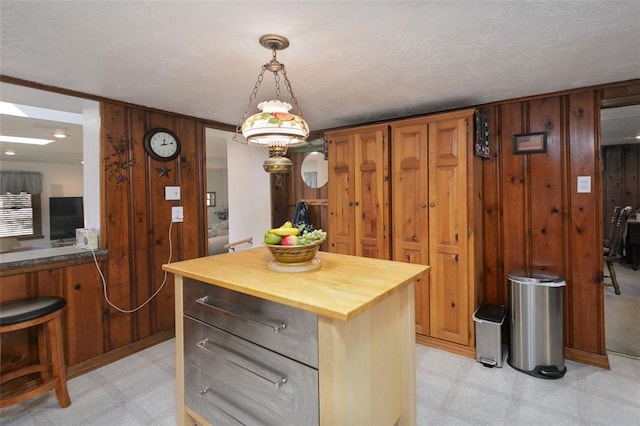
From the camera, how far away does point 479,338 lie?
253 centimetres

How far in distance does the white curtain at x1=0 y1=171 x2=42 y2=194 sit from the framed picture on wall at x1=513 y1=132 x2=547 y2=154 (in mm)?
8823

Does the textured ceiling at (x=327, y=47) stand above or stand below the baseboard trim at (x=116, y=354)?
above

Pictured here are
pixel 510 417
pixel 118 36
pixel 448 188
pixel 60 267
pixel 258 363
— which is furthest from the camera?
pixel 448 188

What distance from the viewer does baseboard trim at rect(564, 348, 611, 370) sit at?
95.7 inches

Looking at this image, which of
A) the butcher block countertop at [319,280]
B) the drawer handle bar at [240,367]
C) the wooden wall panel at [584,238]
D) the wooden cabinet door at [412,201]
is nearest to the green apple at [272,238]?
the butcher block countertop at [319,280]

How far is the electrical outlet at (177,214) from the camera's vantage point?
10.1 feet

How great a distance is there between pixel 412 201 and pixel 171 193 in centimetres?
225

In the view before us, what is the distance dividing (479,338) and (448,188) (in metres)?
1.21

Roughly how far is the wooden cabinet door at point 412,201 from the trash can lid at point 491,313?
42 cm

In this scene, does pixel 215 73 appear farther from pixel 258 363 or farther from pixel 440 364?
pixel 440 364

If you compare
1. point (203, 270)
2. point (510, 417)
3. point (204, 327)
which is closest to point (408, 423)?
point (510, 417)

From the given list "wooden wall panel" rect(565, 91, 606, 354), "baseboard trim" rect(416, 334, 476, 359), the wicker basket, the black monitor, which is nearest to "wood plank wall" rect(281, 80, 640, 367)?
"wooden wall panel" rect(565, 91, 606, 354)

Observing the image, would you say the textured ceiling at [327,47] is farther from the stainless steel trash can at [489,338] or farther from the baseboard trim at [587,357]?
the baseboard trim at [587,357]

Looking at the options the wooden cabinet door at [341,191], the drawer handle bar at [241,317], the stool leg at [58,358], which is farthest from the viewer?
the wooden cabinet door at [341,191]
